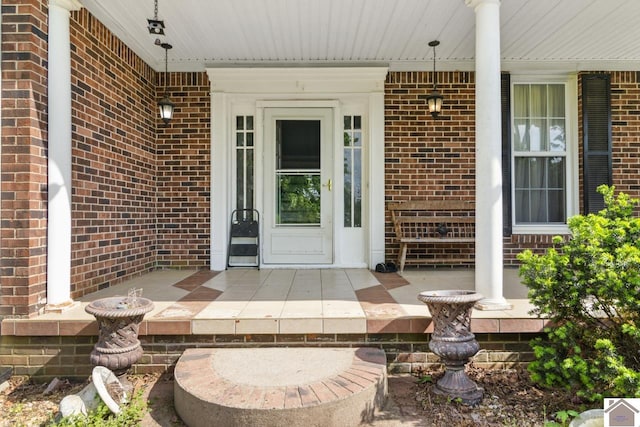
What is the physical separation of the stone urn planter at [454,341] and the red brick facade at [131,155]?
96.5 inches

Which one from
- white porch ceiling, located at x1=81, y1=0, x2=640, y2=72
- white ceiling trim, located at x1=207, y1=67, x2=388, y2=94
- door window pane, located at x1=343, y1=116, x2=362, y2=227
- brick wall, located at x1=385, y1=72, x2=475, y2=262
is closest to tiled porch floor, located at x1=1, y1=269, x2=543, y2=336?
door window pane, located at x1=343, y1=116, x2=362, y2=227

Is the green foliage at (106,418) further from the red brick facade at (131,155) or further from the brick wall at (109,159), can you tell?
the brick wall at (109,159)

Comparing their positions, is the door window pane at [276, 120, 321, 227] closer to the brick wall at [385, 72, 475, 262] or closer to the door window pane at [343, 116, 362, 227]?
the door window pane at [343, 116, 362, 227]

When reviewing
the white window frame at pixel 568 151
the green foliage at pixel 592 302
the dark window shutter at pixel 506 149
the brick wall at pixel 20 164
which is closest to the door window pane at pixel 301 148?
the dark window shutter at pixel 506 149

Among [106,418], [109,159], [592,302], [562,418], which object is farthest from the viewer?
[109,159]

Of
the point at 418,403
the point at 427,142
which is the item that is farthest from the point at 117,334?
the point at 427,142

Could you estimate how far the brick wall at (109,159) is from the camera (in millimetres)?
3473

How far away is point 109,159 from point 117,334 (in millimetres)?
2138

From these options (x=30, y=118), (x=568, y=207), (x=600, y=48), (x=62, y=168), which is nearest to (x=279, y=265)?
(x=62, y=168)

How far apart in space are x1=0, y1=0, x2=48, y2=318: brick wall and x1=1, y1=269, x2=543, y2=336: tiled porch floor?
0.82ft

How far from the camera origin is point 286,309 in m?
3.01

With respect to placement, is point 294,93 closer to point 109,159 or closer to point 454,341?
point 109,159

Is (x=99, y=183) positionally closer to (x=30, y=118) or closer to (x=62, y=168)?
(x=62, y=168)

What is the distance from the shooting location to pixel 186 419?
221cm
